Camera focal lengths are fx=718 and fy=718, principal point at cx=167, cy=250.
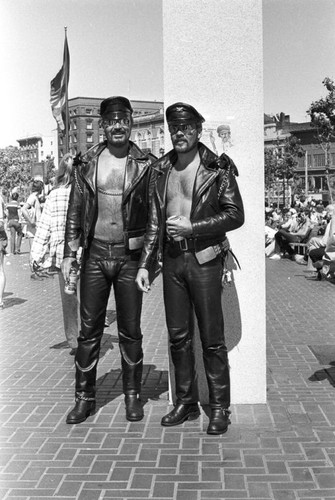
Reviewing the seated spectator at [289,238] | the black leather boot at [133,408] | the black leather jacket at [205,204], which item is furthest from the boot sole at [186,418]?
the seated spectator at [289,238]

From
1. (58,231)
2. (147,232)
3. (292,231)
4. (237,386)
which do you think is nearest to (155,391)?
(237,386)

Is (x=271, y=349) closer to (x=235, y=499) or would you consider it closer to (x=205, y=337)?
(x=205, y=337)

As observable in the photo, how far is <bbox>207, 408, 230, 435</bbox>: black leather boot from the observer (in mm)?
4891

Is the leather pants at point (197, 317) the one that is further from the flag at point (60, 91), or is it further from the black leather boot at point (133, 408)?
the flag at point (60, 91)

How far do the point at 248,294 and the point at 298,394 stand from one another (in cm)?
102

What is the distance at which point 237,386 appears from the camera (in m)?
5.57

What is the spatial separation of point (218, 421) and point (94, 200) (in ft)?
5.85

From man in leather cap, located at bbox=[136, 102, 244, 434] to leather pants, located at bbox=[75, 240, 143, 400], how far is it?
0.83 feet

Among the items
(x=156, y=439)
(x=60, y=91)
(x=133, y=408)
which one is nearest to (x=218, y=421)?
(x=156, y=439)

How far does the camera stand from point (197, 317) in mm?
5055

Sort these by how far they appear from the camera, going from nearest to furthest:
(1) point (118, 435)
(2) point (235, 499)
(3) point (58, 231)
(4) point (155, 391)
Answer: (2) point (235, 499)
(1) point (118, 435)
(4) point (155, 391)
(3) point (58, 231)

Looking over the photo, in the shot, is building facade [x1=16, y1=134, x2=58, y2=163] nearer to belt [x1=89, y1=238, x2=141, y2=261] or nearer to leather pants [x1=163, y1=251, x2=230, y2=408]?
belt [x1=89, y1=238, x2=141, y2=261]

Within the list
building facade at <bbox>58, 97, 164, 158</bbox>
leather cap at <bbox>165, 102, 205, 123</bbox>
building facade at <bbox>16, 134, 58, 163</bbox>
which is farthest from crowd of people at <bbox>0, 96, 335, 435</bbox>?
building facade at <bbox>16, 134, 58, 163</bbox>

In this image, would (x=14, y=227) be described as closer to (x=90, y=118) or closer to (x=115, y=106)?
(x=115, y=106)
